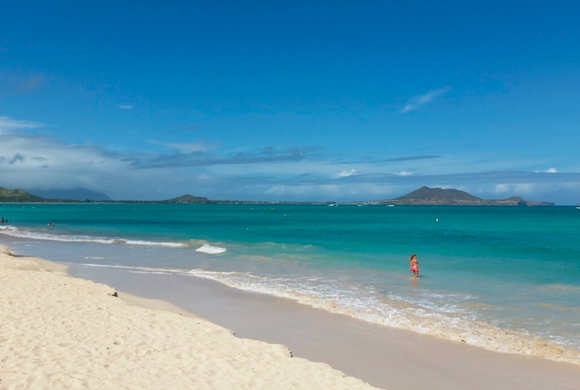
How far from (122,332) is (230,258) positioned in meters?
17.6

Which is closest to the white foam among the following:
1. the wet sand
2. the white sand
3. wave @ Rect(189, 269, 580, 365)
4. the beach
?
wave @ Rect(189, 269, 580, 365)

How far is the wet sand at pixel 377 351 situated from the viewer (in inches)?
314

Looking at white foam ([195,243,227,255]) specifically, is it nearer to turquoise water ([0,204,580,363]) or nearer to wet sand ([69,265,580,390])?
turquoise water ([0,204,580,363])

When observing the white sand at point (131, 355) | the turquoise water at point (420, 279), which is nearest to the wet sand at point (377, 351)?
the turquoise water at point (420, 279)

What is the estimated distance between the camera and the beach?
680 cm

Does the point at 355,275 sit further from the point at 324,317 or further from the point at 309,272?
the point at 324,317

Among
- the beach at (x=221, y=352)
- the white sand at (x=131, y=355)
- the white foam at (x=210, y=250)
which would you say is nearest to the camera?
the white sand at (x=131, y=355)

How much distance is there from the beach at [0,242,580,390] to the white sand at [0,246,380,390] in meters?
0.02

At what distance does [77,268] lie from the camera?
21203 mm

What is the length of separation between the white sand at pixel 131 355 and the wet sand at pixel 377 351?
1.23 m

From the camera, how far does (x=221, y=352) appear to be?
8117 mm

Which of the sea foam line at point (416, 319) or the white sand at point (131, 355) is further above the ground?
the white sand at point (131, 355)

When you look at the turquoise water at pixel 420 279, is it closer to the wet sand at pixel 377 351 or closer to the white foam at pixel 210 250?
the white foam at pixel 210 250

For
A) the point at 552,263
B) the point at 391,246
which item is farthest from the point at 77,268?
the point at 552,263
